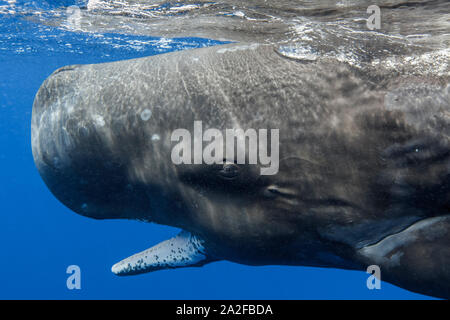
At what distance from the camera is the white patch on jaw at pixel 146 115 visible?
3264 millimetres

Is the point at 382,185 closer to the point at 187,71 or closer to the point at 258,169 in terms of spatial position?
the point at 258,169

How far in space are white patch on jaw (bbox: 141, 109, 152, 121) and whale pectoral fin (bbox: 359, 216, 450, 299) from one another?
7.23 feet

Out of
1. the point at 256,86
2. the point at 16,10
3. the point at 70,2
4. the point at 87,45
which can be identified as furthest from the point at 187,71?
the point at 87,45

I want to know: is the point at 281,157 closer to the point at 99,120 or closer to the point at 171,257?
the point at 99,120

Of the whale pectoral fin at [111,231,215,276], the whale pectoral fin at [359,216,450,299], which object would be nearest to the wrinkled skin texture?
the whale pectoral fin at [359,216,450,299]

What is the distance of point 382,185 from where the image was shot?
2.62 metres

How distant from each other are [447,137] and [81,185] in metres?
3.30

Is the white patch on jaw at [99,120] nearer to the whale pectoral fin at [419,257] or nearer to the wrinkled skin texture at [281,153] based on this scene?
the wrinkled skin texture at [281,153]

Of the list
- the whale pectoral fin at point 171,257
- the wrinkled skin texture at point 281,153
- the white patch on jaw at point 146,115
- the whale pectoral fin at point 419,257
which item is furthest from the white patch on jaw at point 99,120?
the whale pectoral fin at point 419,257

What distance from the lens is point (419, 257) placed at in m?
2.52

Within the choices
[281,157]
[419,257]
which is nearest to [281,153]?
[281,157]

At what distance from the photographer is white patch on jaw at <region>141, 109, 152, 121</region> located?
10.7 ft

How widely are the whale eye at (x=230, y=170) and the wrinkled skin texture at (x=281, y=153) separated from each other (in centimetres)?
4

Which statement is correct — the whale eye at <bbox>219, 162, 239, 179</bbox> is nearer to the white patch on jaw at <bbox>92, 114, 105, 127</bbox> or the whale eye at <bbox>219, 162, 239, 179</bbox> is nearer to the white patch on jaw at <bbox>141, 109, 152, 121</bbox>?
the white patch on jaw at <bbox>141, 109, 152, 121</bbox>
